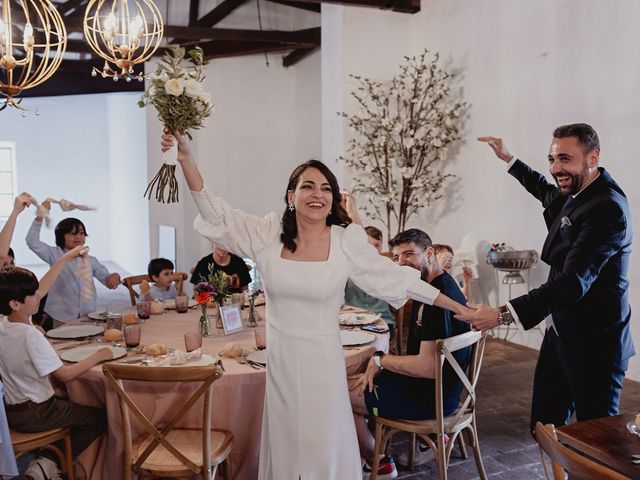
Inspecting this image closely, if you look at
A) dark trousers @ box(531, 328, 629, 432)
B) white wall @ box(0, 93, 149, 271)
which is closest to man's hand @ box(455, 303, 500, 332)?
dark trousers @ box(531, 328, 629, 432)

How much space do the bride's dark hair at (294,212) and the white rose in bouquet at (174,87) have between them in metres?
0.48

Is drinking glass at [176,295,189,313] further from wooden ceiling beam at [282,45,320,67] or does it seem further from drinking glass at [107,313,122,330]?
wooden ceiling beam at [282,45,320,67]

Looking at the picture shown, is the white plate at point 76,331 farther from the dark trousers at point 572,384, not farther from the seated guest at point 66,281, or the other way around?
the dark trousers at point 572,384

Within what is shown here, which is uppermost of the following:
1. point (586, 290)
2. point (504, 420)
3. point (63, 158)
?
point (63, 158)

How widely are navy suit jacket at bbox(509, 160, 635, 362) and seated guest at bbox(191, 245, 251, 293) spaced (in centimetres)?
244

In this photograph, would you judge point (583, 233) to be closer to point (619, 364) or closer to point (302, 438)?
point (619, 364)

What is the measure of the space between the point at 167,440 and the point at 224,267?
234 cm

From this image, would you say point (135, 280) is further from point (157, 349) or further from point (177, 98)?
point (177, 98)

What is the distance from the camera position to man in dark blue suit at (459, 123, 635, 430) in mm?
2525

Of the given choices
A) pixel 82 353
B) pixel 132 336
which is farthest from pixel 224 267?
pixel 82 353

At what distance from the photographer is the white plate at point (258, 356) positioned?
277 cm

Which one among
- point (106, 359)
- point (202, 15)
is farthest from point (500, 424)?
point (202, 15)

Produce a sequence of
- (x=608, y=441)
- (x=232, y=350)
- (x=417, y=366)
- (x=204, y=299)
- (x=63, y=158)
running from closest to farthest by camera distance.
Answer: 1. (x=608, y=441)
2. (x=417, y=366)
3. (x=232, y=350)
4. (x=204, y=299)
5. (x=63, y=158)

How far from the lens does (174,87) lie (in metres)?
2.12
